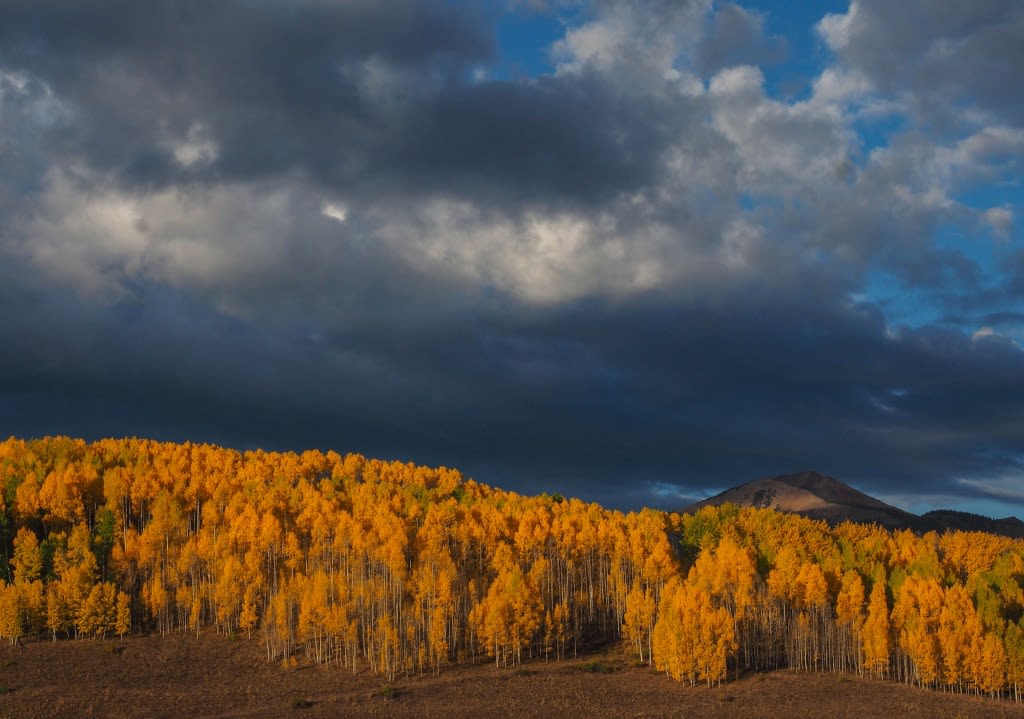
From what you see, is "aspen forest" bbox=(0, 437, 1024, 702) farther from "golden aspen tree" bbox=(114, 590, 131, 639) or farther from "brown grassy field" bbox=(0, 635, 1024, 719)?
"brown grassy field" bbox=(0, 635, 1024, 719)

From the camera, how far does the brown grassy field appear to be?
3743 inches

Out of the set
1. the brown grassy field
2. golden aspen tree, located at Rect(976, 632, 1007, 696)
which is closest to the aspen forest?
golden aspen tree, located at Rect(976, 632, 1007, 696)

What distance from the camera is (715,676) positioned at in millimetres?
107438

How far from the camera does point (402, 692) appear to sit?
105 m

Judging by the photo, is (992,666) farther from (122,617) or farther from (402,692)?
(122,617)

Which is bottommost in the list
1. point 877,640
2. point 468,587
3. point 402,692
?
point 402,692

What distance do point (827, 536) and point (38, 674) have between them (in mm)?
143948

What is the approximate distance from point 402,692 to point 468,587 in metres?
30.5

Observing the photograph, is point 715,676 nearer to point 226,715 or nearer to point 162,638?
point 226,715

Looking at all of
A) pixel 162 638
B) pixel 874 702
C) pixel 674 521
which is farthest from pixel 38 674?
pixel 674 521

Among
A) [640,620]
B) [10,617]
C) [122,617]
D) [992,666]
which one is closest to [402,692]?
[640,620]

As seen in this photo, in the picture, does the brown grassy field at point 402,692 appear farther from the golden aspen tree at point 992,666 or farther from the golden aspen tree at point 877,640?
the golden aspen tree at point 877,640

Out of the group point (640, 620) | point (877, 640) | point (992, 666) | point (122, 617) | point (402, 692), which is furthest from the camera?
point (122, 617)

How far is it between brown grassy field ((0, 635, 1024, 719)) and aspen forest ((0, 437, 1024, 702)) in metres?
4.63
